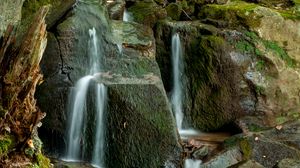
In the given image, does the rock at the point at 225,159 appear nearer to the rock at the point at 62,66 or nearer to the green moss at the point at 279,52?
the rock at the point at 62,66

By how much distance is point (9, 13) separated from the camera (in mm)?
5074

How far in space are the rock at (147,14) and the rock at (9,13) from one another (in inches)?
210

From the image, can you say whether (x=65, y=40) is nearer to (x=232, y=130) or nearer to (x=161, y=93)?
(x=161, y=93)

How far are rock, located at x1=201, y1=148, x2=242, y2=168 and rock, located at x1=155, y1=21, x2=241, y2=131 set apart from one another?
6.59 ft

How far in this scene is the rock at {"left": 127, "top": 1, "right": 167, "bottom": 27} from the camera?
10.5 meters

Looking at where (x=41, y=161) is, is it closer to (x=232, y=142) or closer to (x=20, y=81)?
(x=20, y=81)

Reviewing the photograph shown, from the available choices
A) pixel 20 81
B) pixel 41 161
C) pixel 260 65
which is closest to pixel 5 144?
pixel 41 161

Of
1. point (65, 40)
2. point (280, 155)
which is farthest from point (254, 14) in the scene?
point (65, 40)

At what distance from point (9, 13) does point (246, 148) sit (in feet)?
15.2

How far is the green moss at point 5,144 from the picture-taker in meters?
4.38

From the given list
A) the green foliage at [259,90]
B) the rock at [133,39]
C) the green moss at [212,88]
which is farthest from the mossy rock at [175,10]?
the green foliage at [259,90]

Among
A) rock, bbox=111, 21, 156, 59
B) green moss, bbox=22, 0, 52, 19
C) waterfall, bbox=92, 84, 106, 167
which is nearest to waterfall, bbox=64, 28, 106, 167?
waterfall, bbox=92, 84, 106, 167

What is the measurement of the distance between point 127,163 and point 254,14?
5.01m

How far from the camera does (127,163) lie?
7480 millimetres
